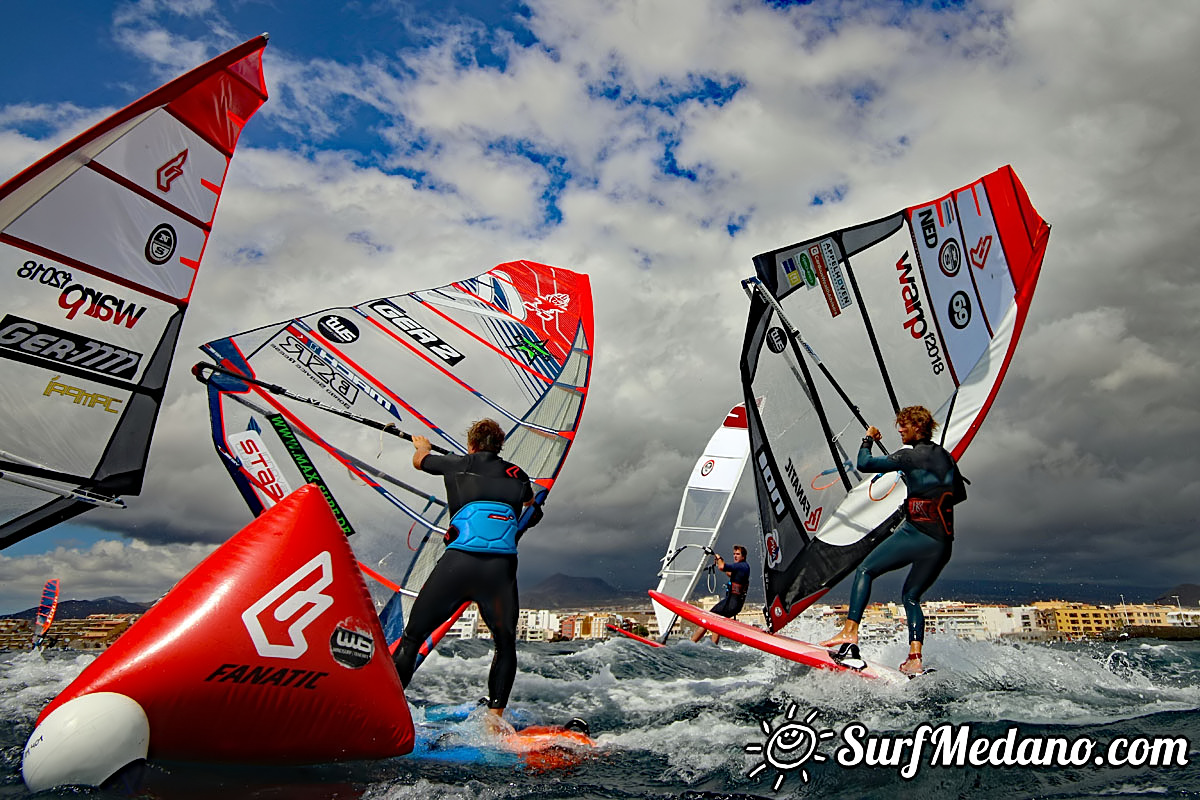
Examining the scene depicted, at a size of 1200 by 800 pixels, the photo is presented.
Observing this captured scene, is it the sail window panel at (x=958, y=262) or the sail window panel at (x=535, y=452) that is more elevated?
the sail window panel at (x=958, y=262)

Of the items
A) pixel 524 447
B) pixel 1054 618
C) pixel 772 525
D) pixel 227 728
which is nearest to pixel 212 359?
pixel 524 447

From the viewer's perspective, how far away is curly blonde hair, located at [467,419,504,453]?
4.32 metres

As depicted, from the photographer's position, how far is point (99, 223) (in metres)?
4.07

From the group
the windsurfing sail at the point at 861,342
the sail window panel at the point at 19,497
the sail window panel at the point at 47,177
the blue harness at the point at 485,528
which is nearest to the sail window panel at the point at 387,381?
the sail window panel at the point at 19,497

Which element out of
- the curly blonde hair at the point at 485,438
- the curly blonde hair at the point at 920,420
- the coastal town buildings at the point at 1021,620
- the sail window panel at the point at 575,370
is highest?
the sail window panel at the point at 575,370

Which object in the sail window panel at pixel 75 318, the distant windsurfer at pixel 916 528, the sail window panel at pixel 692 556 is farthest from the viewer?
the sail window panel at pixel 692 556

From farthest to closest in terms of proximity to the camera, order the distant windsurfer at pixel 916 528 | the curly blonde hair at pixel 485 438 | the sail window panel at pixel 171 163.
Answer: the distant windsurfer at pixel 916 528
the curly blonde hair at pixel 485 438
the sail window panel at pixel 171 163

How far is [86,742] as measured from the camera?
7.56 feet

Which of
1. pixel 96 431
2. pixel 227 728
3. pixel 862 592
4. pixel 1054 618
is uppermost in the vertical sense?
pixel 96 431

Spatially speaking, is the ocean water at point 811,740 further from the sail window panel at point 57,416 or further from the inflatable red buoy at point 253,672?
the sail window panel at point 57,416

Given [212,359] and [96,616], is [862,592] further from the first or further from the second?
[96,616]

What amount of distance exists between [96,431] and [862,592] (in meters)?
5.18

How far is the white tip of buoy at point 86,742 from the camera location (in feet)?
7.48

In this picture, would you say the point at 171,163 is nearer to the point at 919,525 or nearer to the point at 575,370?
the point at 575,370
